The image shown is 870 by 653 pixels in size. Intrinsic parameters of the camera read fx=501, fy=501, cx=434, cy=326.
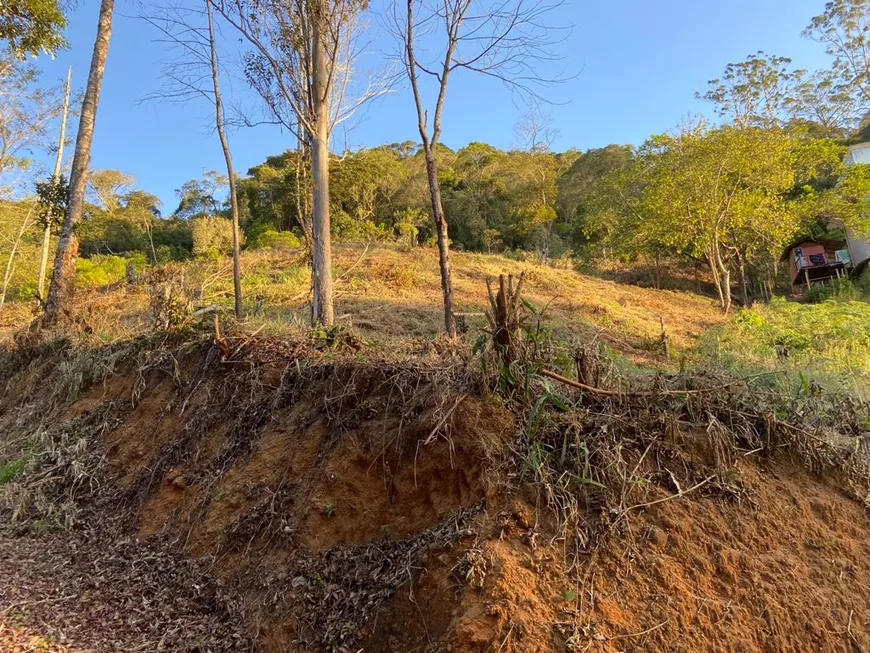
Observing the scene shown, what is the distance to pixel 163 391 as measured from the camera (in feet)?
14.8

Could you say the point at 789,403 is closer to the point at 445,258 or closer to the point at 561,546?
the point at 561,546

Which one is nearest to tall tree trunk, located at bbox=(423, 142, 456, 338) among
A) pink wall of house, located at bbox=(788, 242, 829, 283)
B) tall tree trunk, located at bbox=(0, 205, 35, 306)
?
tall tree trunk, located at bbox=(0, 205, 35, 306)

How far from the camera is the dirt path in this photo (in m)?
2.38

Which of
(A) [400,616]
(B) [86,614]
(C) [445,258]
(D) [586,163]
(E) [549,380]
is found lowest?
(B) [86,614]

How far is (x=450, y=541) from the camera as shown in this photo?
2115 millimetres

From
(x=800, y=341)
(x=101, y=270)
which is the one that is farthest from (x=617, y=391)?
(x=101, y=270)

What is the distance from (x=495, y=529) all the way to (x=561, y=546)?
27 cm

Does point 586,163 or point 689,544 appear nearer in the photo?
point 689,544

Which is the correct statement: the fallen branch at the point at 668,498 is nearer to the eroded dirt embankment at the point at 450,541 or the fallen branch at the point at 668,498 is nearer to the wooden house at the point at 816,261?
the eroded dirt embankment at the point at 450,541

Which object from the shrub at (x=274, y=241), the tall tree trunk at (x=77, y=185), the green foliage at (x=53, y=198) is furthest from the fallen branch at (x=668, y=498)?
the shrub at (x=274, y=241)

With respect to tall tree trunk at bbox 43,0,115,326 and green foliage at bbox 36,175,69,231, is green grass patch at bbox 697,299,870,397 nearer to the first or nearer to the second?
tall tree trunk at bbox 43,0,115,326

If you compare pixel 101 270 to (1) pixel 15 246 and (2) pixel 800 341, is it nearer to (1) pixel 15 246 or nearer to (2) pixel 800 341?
(1) pixel 15 246

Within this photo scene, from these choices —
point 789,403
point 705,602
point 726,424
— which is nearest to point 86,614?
point 705,602

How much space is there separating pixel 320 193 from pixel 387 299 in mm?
5845
